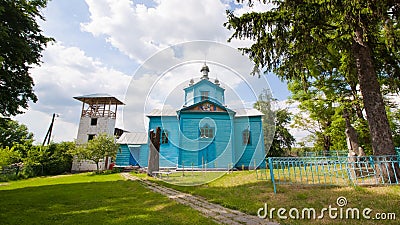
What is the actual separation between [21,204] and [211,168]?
249 inches

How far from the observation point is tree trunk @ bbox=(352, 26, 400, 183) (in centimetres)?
654

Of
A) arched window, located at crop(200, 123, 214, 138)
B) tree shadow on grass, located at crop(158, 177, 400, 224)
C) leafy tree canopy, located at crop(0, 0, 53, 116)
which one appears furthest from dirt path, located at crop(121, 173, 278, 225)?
leafy tree canopy, located at crop(0, 0, 53, 116)

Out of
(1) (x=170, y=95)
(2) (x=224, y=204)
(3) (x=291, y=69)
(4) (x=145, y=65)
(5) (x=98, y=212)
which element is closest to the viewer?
(4) (x=145, y=65)

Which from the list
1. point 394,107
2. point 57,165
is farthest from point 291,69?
point 57,165

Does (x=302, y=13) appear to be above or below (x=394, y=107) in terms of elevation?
above

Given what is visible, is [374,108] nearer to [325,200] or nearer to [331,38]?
[331,38]

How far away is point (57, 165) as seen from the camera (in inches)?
760

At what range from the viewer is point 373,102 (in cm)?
700

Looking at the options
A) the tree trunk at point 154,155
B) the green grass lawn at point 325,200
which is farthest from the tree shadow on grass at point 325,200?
the tree trunk at point 154,155

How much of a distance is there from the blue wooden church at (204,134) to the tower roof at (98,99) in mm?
4404

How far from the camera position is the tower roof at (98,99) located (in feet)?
71.4

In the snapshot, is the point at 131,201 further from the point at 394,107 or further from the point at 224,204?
the point at 394,107

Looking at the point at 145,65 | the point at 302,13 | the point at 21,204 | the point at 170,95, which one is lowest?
the point at 21,204

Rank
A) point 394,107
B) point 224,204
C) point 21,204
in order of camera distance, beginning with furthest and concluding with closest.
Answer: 1. point 394,107
2. point 21,204
3. point 224,204
